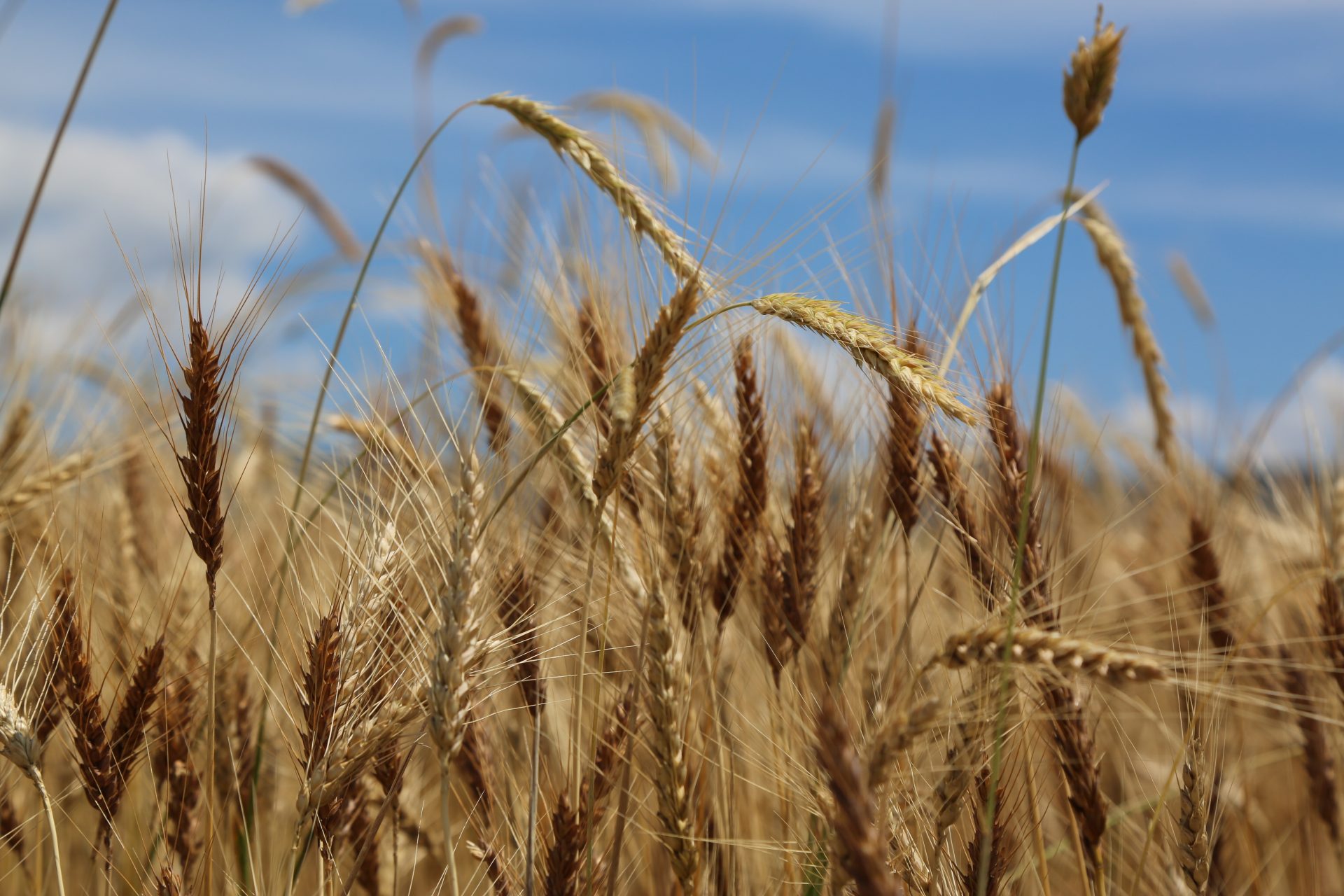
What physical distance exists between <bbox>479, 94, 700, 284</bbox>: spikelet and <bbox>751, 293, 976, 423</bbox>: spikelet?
17cm

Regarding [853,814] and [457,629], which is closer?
[853,814]

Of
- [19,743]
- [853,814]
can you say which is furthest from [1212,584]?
[19,743]

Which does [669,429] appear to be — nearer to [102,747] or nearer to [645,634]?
[645,634]

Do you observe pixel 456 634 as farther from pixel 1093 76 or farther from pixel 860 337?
pixel 1093 76

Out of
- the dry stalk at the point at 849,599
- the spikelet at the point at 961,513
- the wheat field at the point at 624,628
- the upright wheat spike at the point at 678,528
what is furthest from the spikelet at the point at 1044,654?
the upright wheat spike at the point at 678,528

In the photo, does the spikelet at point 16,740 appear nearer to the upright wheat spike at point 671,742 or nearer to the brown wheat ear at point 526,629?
the brown wheat ear at point 526,629

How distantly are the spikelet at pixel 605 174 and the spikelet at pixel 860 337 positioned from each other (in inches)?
6.7

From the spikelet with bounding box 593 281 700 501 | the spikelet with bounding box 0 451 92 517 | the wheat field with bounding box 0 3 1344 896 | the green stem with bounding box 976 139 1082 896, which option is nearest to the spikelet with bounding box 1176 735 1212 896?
the wheat field with bounding box 0 3 1344 896

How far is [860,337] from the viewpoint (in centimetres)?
122

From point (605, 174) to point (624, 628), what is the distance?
79 cm

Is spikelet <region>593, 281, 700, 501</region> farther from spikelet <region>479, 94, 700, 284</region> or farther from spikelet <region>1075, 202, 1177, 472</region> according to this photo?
spikelet <region>1075, 202, 1177, 472</region>

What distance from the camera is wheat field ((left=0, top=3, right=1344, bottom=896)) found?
3.95ft

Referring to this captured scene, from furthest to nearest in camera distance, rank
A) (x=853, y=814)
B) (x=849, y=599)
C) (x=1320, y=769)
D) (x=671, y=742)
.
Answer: (x=1320, y=769) < (x=849, y=599) < (x=671, y=742) < (x=853, y=814)

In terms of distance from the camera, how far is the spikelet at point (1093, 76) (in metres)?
1.25
